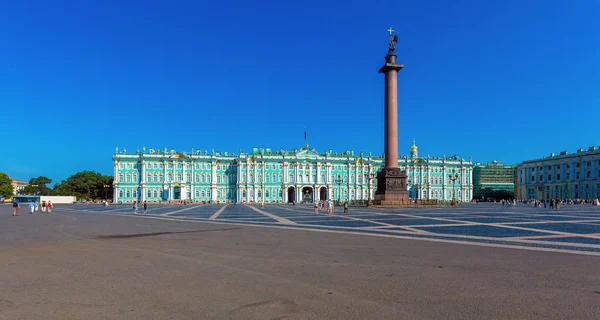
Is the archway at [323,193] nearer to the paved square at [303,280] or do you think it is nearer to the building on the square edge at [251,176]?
the building on the square edge at [251,176]

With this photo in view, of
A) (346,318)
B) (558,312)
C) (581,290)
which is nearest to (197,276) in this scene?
Result: (346,318)

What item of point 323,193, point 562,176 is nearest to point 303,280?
point 323,193

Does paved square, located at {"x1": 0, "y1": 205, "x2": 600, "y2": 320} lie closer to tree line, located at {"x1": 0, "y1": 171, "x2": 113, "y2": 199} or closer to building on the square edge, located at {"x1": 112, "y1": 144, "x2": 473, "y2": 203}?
building on the square edge, located at {"x1": 112, "y1": 144, "x2": 473, "y2": 203}

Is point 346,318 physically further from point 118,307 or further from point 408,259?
point 408,259

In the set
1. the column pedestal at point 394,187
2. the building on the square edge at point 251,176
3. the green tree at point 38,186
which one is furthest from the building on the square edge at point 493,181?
the green tree at point 38,186

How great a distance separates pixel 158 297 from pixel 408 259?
6028 mm

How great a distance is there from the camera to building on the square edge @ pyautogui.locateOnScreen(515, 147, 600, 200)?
106 metres

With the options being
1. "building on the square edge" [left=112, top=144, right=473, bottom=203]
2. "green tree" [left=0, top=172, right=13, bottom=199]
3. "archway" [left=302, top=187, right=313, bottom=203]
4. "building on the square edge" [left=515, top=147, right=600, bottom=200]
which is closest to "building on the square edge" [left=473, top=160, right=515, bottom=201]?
"building on the square edge" [left=515, top=147, right=600, bottom=200]

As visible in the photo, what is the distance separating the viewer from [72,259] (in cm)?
1092

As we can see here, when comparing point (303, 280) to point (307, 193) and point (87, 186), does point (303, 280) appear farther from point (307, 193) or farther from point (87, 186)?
point (87, 186)

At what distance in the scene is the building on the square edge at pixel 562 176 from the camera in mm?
105688

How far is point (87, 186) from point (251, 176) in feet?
143

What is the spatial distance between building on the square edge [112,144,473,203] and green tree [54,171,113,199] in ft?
46.0

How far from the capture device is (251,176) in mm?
108500
